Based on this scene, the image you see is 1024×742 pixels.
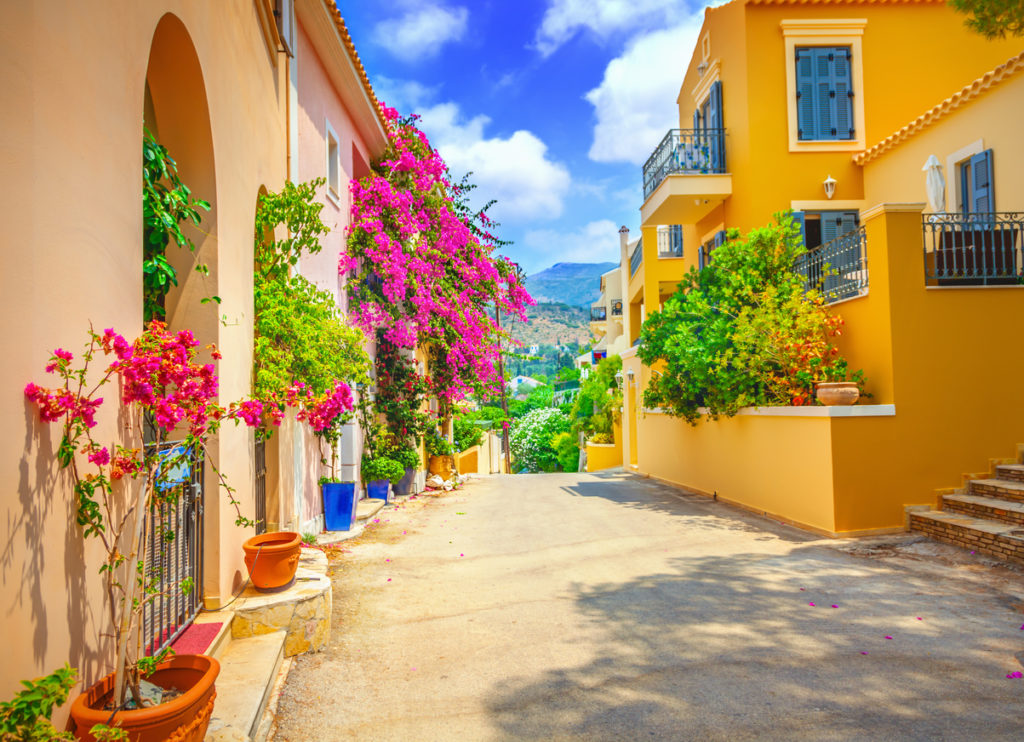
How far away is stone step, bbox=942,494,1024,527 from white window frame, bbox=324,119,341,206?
926cm

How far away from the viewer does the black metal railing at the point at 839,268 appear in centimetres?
915

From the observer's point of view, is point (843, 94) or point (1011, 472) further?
point (843, 94)

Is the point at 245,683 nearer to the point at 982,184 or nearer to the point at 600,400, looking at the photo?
the point at 982,184

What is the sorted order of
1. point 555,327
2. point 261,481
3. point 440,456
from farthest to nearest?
1. point 555,327
2. point 440,456
3. point 261,481

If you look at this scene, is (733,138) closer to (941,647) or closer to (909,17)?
(909,17)

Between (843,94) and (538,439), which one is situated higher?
(843,94)

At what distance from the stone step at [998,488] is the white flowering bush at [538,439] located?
27118 millimetres

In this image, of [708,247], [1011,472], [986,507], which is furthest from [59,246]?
[708,247]

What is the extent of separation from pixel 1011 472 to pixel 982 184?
17.3 ft

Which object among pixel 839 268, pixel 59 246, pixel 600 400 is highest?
pixel 839 268

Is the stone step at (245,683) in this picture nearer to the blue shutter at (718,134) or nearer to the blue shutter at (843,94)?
the blue shutter at (718,134)

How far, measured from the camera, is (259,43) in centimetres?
621

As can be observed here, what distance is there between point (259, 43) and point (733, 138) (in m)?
11.0

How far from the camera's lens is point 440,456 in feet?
52.6
